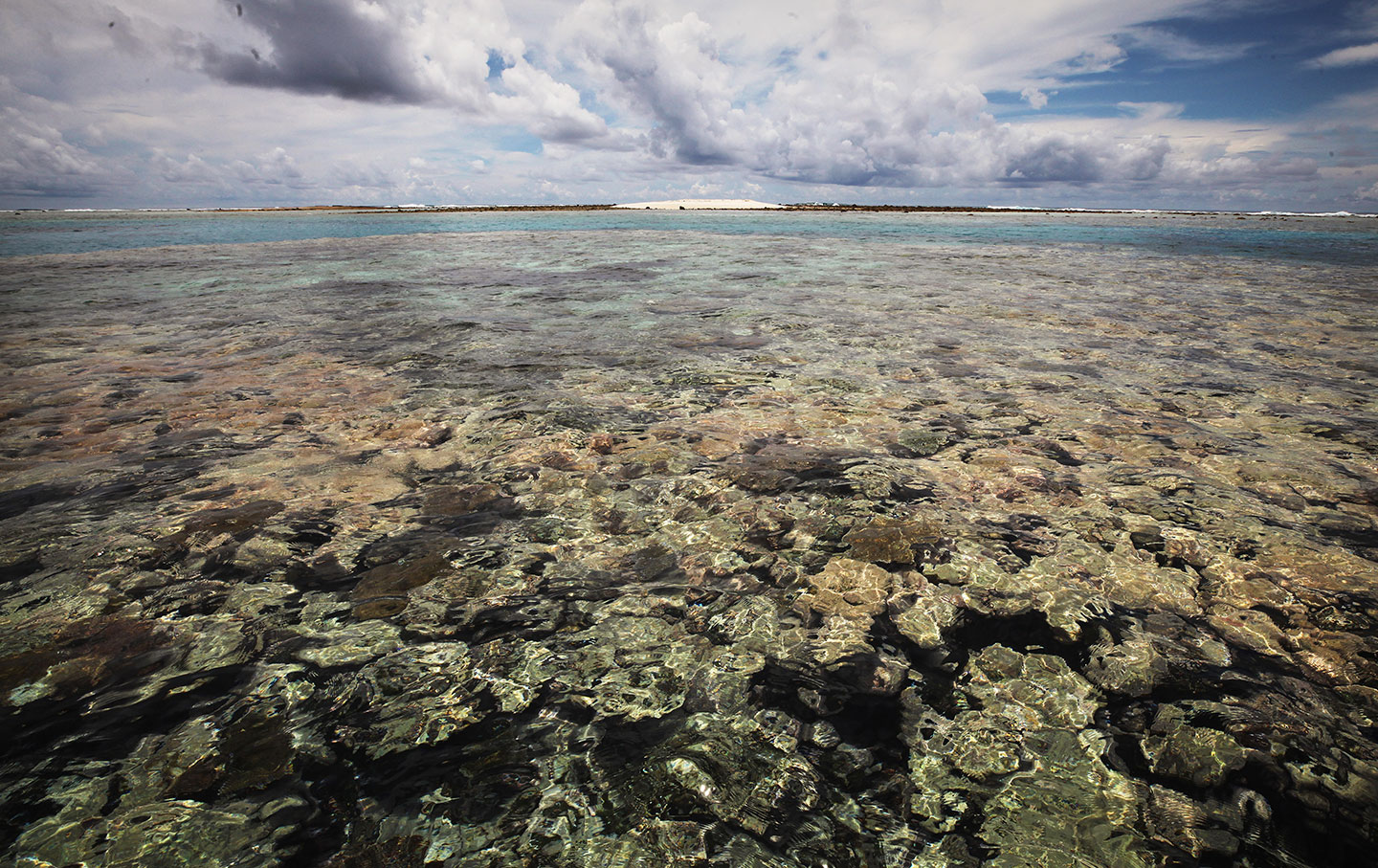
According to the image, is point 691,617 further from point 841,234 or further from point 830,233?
point 830,233

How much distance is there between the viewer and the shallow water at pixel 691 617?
Result: 2.10m

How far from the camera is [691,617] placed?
315cm

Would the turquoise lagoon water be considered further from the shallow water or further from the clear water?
the shallow water

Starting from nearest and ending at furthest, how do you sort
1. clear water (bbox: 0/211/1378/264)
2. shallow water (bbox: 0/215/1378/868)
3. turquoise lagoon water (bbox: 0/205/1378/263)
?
shallow water (bbox: 0/215/1378/868)
clear water (bbox: 0/211/1378/264)
turquoise lagoon water (bbox: 0/205/1378/263)

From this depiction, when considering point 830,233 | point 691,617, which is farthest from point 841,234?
point 691,617

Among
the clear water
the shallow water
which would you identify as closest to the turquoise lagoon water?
the clear water

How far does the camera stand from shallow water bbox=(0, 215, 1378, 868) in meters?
2.10

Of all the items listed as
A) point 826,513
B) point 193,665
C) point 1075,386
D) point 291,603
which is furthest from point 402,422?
point 1075,386

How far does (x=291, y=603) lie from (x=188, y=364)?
6854 millimetres

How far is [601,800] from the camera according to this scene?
2160 mm

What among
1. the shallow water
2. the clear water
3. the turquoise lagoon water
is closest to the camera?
the shallow water

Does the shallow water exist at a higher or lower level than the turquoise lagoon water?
lower

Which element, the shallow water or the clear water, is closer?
the shallow water

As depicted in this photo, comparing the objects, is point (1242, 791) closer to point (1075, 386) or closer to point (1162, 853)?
point (1162, 853)
